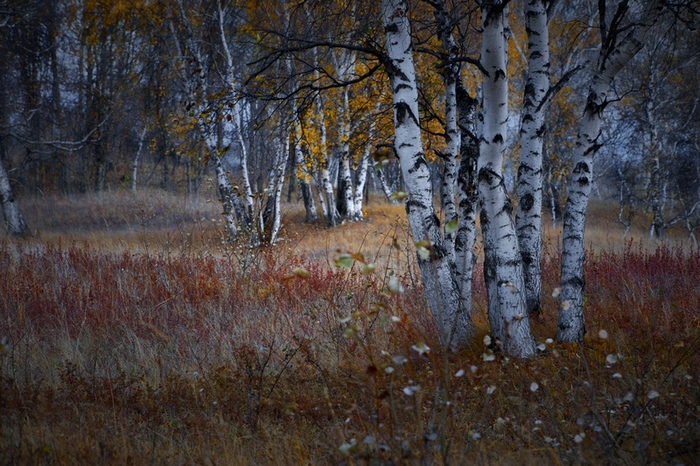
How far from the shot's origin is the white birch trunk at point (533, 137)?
475cm

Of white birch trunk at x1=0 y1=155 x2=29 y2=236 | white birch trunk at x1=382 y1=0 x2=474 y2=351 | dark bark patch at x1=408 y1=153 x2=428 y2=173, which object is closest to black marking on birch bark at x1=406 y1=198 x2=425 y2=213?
white birch trunk at x1=382 y1=0 x2=474 y2=351

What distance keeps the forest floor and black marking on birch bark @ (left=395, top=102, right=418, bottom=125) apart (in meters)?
1.36

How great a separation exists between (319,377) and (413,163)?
6.87 feet

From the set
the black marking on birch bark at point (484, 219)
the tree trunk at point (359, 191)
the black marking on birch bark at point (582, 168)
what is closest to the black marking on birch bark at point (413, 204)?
the black marking on birch bark at point (484, 219)

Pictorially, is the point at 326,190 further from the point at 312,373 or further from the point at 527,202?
the point at 312,373

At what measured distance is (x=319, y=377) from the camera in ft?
14.0

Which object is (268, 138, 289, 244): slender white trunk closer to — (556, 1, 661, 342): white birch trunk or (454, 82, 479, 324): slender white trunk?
(454, 82, 479, 324): slender white trunk

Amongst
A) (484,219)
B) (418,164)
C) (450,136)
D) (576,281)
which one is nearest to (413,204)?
(418,164)

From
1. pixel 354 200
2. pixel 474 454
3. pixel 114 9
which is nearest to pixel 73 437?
pixel 474 454

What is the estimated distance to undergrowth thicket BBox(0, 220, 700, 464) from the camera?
268 centimetres

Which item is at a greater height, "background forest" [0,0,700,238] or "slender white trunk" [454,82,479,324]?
"background forest" [0,0,700,238]

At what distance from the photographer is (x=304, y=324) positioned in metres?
5.54

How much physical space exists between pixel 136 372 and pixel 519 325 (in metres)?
3.56

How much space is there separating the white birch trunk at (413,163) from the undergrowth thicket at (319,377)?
294 millimetres
